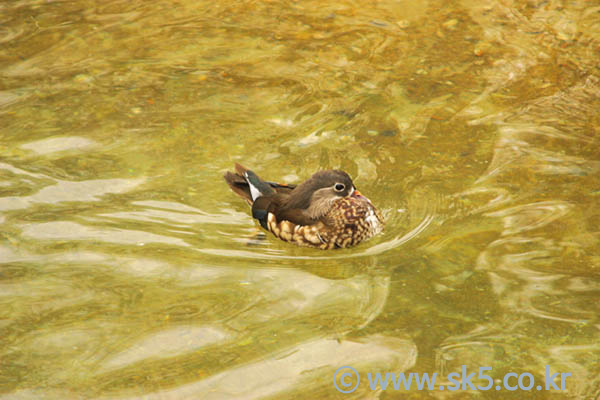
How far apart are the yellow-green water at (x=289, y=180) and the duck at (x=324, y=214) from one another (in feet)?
0.40

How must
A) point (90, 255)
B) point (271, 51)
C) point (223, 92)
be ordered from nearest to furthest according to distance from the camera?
point (90, 255)
point (223, 92)
point (271, 51)

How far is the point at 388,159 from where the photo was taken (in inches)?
267

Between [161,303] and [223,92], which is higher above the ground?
[223,92]

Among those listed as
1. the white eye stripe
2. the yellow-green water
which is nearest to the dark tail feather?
the yellow-green water

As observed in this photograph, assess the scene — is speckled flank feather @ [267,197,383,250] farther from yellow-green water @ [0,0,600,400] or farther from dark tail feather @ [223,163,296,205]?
dark tail feather @ [223,163,296,205]

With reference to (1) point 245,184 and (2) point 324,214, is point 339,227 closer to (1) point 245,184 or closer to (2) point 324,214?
(2) point 324,214

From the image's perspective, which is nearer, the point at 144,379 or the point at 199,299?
the point at 144,379

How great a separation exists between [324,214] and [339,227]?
0.18m

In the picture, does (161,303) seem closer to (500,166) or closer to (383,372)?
(383,372)

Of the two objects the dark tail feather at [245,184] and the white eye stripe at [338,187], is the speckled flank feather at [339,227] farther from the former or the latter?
the dark tail feather at [245,184]

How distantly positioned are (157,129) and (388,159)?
2.42 metres

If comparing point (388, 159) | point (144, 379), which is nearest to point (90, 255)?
point (144, 379)

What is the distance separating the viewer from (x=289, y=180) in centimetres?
663

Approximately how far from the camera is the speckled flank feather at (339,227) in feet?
18.8
